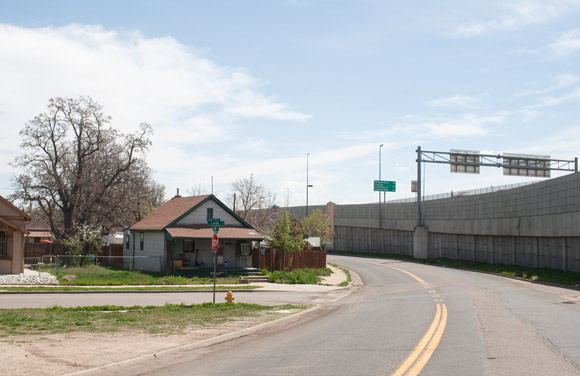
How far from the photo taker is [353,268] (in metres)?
48.2

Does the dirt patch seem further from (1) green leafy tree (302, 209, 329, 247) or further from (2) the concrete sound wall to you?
(1) green leafy tree (302, 209, 329, 247)

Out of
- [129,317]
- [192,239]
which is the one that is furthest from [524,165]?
[129,317]

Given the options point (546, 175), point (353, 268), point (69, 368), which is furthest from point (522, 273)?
point (69, 368)

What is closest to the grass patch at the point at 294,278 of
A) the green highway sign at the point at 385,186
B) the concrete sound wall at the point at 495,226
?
the concrete sound wall at the point at 495,226

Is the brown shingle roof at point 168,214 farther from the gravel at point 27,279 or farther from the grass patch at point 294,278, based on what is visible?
the gravel at point 27,279

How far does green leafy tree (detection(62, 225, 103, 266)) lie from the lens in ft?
140

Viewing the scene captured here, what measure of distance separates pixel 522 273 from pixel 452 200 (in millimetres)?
16005

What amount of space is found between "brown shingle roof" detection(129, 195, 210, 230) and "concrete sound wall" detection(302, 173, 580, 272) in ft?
77.7

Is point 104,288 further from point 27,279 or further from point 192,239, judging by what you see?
point 192,239

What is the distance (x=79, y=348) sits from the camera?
10.6 metres

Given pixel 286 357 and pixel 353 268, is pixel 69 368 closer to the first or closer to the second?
pixel 286 357

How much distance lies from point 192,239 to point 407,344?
2732 cm

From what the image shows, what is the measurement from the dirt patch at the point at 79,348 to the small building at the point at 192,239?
22923 millimetres

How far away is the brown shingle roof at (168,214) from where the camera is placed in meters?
38.3
